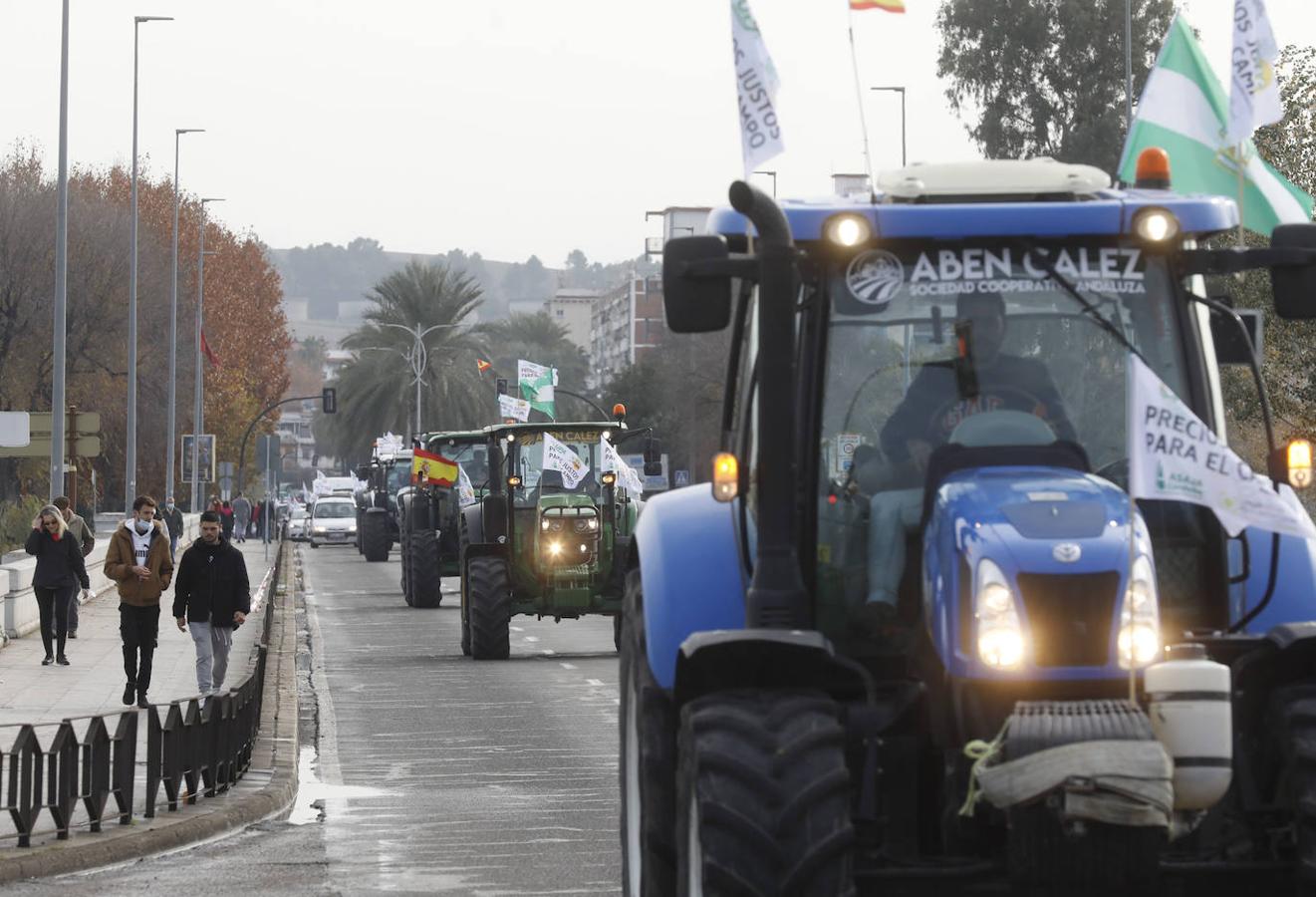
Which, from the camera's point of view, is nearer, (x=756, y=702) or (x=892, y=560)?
(x=756, y=702)

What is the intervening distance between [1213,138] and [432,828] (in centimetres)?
587

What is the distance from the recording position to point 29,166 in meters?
75.0

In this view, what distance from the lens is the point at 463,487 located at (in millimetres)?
36156

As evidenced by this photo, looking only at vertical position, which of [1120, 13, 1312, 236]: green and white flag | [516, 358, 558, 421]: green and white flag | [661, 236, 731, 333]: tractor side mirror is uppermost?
[516, 358, 558, 421]: green and white flag

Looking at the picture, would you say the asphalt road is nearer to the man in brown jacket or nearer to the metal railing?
the metal railing

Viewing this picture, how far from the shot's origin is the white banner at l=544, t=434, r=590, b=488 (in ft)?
96.0

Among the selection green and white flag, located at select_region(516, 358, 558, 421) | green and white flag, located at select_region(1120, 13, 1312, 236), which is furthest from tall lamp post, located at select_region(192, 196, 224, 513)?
green and white flag, located at select_region(1120, 13, 1312, 236)

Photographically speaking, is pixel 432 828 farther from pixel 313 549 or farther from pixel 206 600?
pixel 313 549

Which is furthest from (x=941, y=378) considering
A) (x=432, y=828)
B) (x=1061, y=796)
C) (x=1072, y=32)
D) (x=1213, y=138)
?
(x=1072, y=32)

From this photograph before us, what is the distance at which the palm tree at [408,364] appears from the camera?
97562mm

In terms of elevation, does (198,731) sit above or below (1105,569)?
below

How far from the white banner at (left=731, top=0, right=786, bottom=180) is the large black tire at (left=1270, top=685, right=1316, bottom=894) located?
2.77m

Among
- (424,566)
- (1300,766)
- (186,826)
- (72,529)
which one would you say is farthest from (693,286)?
(424,566)

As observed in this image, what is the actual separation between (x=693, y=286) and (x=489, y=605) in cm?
2004
